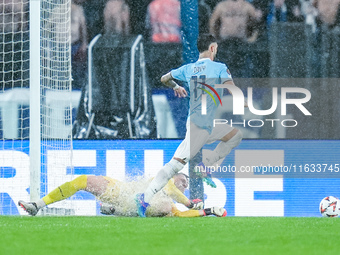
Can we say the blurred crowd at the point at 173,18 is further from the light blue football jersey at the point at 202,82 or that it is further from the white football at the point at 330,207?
the white football at the point at 330,207

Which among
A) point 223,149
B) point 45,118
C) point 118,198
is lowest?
point 118,198

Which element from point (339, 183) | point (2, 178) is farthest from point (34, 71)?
point (339, 183)

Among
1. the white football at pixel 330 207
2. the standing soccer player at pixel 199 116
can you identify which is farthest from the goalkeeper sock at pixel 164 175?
the white football at pixel 330 207

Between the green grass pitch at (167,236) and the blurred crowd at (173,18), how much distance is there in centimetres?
313

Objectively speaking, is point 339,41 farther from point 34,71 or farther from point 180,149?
point 34,71

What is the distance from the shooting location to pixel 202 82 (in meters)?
6.78

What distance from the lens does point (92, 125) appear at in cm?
849

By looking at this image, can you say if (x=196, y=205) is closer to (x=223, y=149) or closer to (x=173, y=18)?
(x=223, y=149)

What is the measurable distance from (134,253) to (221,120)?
182 inches

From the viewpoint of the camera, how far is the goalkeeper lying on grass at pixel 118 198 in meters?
6.54

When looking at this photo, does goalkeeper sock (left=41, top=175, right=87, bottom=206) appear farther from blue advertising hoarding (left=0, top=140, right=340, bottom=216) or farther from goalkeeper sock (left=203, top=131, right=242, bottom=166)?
goalkeeper sock (left=203, top=131, right=242, bottom=166)

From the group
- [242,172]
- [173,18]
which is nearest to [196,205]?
[242,172]

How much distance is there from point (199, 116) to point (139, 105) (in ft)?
6.82

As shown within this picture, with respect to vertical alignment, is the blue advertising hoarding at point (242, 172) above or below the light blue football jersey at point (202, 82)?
below
